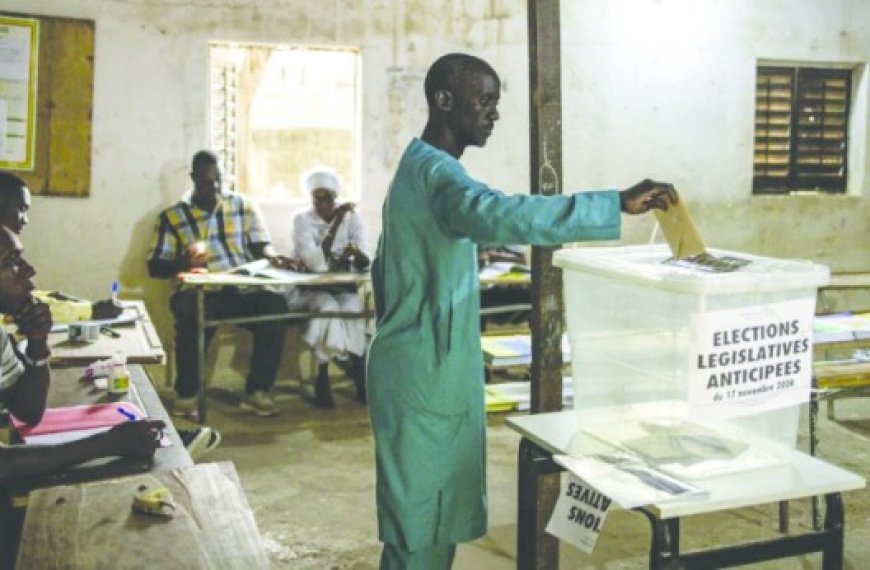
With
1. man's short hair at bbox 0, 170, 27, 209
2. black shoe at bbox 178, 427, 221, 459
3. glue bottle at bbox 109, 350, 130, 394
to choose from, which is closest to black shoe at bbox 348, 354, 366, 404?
black shoe at bbox 178, 427, 221, 459

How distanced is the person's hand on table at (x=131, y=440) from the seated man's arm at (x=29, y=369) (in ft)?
1.60

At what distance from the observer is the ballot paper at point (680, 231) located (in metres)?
2.38

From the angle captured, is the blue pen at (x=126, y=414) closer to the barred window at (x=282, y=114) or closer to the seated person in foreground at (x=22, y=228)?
the seated person in foreground at (x=22, y=228)

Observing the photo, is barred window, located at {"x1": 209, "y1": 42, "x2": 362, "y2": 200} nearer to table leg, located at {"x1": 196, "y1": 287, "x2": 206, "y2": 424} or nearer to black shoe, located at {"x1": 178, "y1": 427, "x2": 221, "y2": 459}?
table leg, located at {"x1": 196, "y1": 287, "x2": 206, "y2": 424}

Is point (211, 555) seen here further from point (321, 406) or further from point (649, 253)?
point (321, 406)

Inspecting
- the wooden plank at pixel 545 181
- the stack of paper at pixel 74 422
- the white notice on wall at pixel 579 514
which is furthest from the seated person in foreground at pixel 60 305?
the white notice on wall at pixel 579 514

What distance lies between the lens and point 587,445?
8.76ft

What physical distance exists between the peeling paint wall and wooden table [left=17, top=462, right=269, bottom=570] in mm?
4840

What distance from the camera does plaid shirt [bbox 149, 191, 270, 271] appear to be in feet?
22.6

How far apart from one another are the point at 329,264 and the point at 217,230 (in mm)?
821

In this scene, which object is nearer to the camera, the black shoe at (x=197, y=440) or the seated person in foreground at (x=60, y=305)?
the seated person in foreground at (x=60, y=305)

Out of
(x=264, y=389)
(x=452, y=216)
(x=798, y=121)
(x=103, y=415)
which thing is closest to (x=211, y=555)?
(x=452, y=216)

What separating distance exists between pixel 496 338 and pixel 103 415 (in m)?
2.35

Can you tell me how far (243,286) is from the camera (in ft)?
22.3
